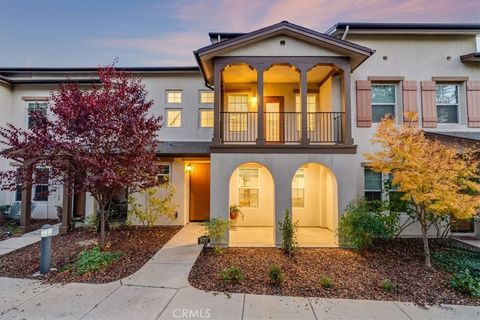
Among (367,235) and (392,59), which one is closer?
(367,235)

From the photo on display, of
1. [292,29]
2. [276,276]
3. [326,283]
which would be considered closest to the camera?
[326,283]

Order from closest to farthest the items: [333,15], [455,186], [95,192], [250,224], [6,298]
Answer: [6,298], [455,186], [95,192], [250,224], [333,15]

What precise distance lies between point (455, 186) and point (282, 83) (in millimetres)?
7009

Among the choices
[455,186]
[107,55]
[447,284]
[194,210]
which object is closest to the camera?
[447,284]

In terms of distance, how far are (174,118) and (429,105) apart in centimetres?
1053

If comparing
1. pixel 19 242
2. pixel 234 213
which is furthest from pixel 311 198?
pixel 19 242

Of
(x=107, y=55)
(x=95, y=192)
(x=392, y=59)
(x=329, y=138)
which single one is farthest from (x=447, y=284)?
(x=107, y=55)

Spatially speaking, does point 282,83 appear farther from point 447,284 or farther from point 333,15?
point 447,284

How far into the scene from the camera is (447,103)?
9.30 m

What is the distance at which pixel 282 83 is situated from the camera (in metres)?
10.5

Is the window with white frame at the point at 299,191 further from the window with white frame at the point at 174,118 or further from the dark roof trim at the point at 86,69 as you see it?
the dark roof trim at the point at 86,69

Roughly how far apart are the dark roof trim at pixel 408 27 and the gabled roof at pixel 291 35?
5.74 feet

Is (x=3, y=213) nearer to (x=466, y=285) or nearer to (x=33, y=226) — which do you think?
(x=33, y=226)

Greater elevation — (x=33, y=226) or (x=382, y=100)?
(x=382, y=100)
